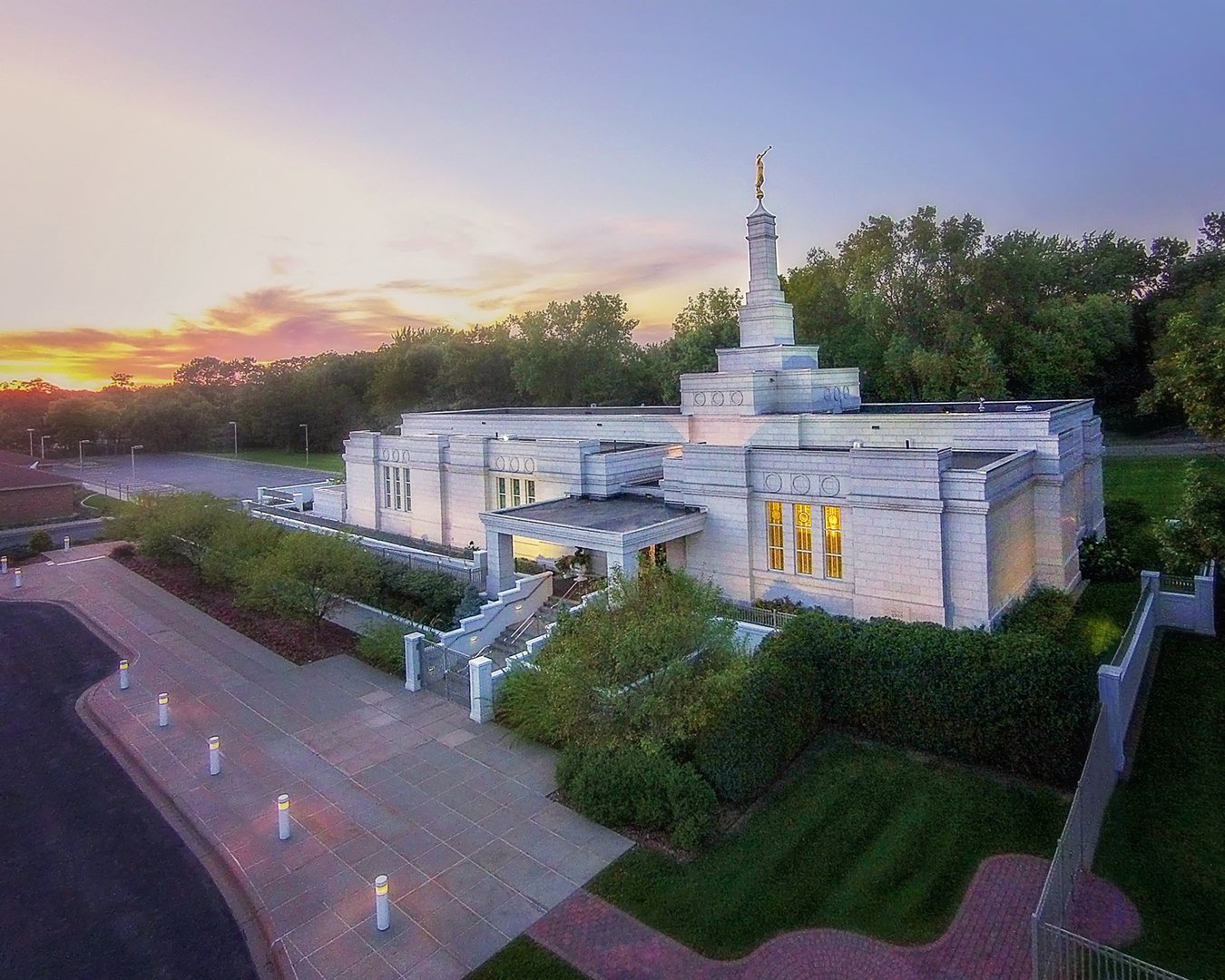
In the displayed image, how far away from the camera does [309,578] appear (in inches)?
891

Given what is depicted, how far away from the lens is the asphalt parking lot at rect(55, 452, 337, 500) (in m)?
61.7

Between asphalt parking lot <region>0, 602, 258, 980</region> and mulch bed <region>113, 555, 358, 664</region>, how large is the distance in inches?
217

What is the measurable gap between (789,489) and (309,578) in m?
14.2

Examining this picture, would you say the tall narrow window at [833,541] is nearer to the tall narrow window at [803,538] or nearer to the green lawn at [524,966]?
the tall narrow window at [803,538]

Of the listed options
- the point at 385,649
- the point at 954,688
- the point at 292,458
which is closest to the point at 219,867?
the point at 385,649

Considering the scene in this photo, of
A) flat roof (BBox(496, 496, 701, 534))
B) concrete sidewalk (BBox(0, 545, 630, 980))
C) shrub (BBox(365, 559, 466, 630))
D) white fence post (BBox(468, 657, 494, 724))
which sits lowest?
concrete sidewalk (BBox(0, 545, 630, 980))

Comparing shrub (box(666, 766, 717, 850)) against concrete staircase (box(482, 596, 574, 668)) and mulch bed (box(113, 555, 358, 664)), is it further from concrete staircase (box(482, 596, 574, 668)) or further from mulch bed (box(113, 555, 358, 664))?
mulch bed (box(113, 555, 358, 664))

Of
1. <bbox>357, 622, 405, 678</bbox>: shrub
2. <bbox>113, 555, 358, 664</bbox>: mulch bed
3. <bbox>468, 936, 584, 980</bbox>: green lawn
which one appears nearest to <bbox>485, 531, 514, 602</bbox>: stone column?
<bbox>357, 622, 405, 678</bbox>: shrub

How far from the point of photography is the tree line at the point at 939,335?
41312 millimetres

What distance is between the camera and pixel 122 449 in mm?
95812

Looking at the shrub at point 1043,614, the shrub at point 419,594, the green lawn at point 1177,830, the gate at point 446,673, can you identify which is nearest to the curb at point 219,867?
the gate at point 446,673

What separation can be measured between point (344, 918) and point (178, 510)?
26.0 metres

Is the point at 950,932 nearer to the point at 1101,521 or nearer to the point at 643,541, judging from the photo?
the point at 643,541

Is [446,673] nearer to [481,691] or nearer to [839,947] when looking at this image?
[481,691]
